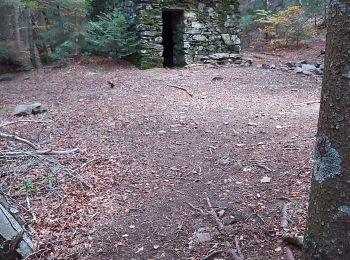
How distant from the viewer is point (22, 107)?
650cm

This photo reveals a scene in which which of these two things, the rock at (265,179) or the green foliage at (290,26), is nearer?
the rock at (265,179)

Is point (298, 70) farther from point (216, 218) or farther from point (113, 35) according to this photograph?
point (216, 218)

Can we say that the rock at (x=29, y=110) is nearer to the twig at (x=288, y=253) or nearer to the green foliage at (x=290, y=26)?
the twig at (x=288, y=253)

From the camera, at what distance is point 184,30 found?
11305mm

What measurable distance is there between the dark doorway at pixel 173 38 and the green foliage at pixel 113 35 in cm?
156

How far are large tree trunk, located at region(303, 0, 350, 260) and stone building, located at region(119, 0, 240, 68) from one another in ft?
30.2

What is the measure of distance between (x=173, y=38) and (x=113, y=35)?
7.29 feet

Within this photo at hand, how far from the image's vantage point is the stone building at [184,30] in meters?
10.7

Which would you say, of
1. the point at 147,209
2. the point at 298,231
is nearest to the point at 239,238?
the point at 298,231

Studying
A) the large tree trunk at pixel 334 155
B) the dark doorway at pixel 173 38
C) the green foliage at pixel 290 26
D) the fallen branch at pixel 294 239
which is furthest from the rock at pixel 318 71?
the large tree trunk at pixel 334 155

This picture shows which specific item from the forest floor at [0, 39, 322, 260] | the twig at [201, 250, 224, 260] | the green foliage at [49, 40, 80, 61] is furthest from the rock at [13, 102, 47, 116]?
the green foliage at [49, 40, 80, 61]

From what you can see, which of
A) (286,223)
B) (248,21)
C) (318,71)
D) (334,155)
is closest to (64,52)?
(318,71)

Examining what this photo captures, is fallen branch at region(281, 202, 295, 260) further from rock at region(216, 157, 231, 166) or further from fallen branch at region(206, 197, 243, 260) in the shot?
rock at region(216, 157, 231, 166)

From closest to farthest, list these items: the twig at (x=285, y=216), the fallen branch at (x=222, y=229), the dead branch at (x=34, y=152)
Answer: the fallen branch at (x=222, y=229)
the twig at (x=285, y=216)
the dead branch at (x=34, y=152)
